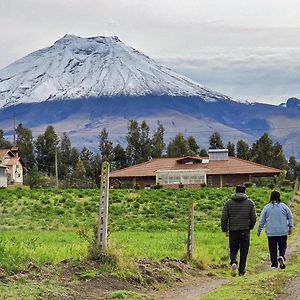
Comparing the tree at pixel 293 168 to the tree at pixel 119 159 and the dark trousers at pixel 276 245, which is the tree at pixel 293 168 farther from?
the dark trousers at pixel 276 245

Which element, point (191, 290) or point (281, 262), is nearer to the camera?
point (191, 290)

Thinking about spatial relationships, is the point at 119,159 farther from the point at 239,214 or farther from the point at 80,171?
the point at 239,214

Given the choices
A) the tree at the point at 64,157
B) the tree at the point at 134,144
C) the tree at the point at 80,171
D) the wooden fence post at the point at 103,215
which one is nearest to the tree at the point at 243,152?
the tree at the point at 134,144

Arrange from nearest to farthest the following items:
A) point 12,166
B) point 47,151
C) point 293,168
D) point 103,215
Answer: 1. point 103,215
2. point 12,166
3. point 47,151
4. point 293,168

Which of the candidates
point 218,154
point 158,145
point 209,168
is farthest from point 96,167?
point 209,168

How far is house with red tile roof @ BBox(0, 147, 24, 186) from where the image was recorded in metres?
69.1

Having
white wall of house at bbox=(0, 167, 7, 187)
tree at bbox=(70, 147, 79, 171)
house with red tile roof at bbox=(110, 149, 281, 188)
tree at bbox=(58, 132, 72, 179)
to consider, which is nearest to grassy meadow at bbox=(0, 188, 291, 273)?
white wall of house at bbox=(0, 167, 7, 187)

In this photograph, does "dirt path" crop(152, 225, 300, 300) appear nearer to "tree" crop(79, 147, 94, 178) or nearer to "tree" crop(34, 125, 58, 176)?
"tree" crop(79, 147, 94, 178)

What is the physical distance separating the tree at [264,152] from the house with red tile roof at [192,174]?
684 inches

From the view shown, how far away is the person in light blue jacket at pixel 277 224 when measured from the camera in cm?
1323

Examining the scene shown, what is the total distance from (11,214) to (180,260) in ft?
56.6

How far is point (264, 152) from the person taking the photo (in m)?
92.9

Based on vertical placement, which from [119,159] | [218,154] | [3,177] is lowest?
[3,177]

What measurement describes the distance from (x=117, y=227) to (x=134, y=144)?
68.9 m
